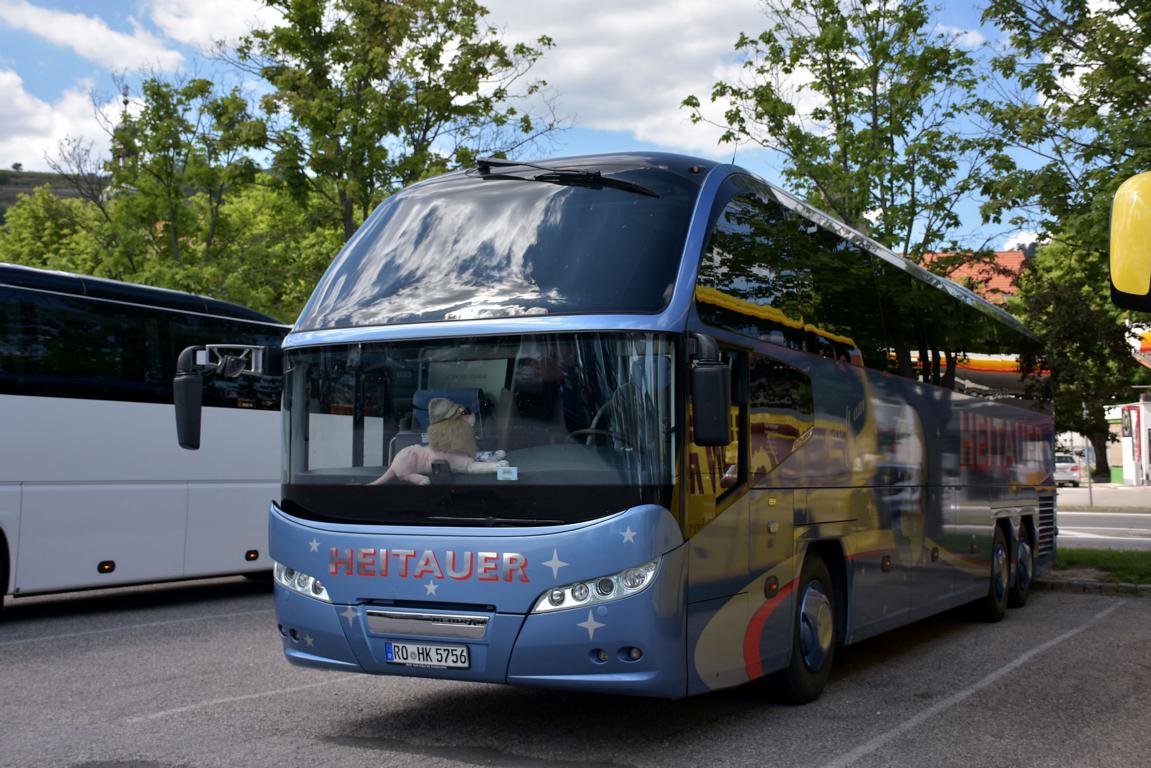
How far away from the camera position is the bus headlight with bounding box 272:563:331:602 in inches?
294

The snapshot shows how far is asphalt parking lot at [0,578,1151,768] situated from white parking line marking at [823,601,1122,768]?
0.03m

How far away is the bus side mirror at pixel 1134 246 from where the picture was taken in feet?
15.6

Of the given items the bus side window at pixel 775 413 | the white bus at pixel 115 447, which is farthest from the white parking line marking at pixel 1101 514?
the bus side window at pixel 775 413

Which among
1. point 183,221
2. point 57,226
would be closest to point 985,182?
point 183,221

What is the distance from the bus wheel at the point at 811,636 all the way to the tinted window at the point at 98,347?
27.0 feet

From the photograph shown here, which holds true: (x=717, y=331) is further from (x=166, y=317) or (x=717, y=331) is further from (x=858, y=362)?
(x=166, y=317)

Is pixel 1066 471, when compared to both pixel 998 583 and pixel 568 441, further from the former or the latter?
pixel 568 441

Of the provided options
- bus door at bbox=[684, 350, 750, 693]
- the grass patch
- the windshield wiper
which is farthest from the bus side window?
the grass patch

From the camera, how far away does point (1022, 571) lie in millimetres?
15516

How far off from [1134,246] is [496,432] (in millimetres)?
3576

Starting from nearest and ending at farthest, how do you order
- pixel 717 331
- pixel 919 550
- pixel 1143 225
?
pixel 1143 225 → pixel 717 331 → pixel 919 550

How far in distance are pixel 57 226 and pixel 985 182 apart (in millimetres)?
44491

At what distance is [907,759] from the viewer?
7.07m

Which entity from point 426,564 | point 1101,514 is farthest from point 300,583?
point 1101,514
